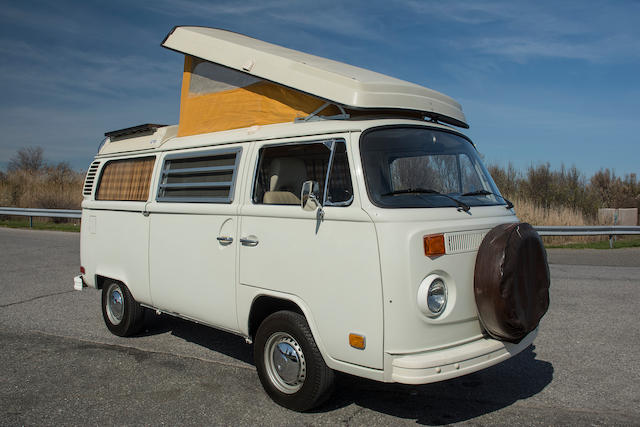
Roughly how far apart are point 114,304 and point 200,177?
91.5 inches

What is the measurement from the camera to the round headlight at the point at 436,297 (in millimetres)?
3641

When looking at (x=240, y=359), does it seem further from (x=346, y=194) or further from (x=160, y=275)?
(x=346, y=194)

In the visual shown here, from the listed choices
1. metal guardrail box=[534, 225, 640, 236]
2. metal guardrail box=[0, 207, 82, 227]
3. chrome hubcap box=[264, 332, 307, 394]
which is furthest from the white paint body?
metal guardrail box=[0, 207, 82, 227]

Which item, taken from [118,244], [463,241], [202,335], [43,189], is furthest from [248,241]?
[43,189]

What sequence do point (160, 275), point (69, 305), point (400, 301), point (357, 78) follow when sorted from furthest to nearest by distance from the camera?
point (69, 305) → point (160, 275) → point (357, 78) → point (400, 301)

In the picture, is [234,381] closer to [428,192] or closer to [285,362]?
[285,362]

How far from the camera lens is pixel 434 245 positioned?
12.0 ft

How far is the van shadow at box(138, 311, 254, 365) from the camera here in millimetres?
5801

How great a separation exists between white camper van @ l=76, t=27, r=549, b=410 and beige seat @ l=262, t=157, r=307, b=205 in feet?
0.04

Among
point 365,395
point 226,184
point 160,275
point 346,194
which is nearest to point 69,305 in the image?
point 160,275

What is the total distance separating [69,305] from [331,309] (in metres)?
5.57

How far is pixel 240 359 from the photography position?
5531 millimetres

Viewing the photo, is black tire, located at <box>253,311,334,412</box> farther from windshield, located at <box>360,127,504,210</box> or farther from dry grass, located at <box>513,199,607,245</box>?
dry grass, located at <box>513,199,607,245</box>

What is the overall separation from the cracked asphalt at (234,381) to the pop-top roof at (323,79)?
7.57ft
